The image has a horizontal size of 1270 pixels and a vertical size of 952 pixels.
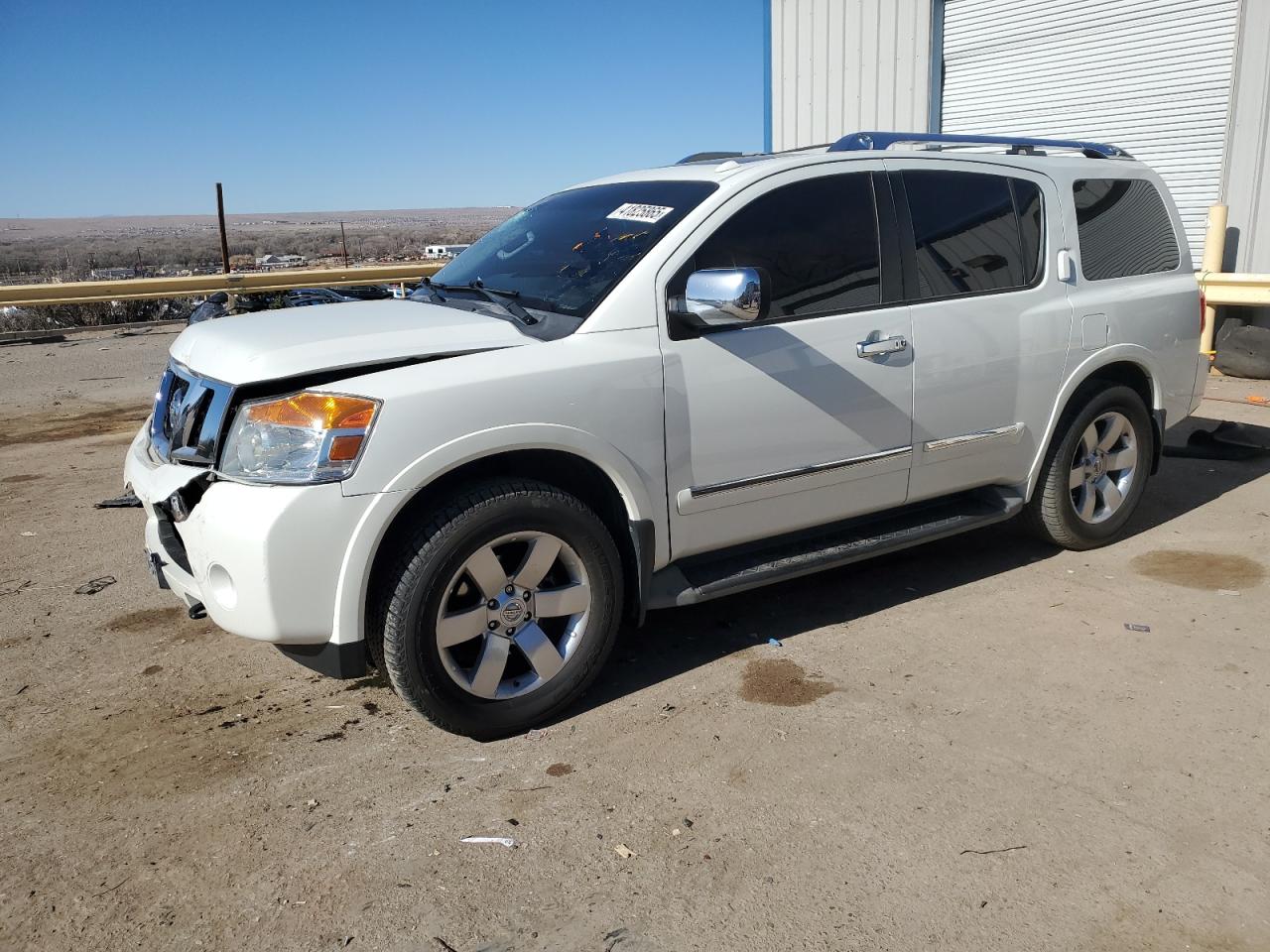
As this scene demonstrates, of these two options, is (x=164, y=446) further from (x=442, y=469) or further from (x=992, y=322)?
(x=992, y=322)

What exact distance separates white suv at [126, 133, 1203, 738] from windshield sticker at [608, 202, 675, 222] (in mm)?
17

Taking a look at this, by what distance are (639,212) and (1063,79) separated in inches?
386

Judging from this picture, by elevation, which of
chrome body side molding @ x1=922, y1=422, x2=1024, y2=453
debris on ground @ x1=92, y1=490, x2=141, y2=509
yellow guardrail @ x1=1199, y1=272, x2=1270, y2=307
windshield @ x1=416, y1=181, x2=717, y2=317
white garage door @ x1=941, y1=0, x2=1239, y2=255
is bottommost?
debris on ground @ x1=92, y1=490, x2=141, y2=509

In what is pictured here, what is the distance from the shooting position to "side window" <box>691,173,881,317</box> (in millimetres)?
3857

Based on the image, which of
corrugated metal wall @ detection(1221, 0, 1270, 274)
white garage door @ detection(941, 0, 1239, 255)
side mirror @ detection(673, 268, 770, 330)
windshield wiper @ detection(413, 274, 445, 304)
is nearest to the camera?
side mirror @ detection(673, 268, 770, 330)

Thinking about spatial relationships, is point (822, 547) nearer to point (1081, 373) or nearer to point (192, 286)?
point (1081, 373)

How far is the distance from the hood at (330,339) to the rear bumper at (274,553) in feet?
1.27

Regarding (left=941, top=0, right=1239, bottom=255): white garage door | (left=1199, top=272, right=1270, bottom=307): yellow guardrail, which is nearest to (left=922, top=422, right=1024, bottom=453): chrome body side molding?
(left=1199, top=272, right=1270, bottom=307): yellow guardrail

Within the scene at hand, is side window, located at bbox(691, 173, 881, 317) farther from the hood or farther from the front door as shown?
the hood

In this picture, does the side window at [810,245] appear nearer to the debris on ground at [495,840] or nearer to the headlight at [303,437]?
the headlight at [303,437]

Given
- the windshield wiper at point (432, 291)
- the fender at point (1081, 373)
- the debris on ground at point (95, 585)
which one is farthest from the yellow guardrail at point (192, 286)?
the fender at point (1081, 373)

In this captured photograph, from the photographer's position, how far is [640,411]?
11.7 feet

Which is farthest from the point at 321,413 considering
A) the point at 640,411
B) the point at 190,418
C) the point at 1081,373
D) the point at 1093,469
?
the point at 1093,469

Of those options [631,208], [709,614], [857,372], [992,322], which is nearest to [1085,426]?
[992,322]
